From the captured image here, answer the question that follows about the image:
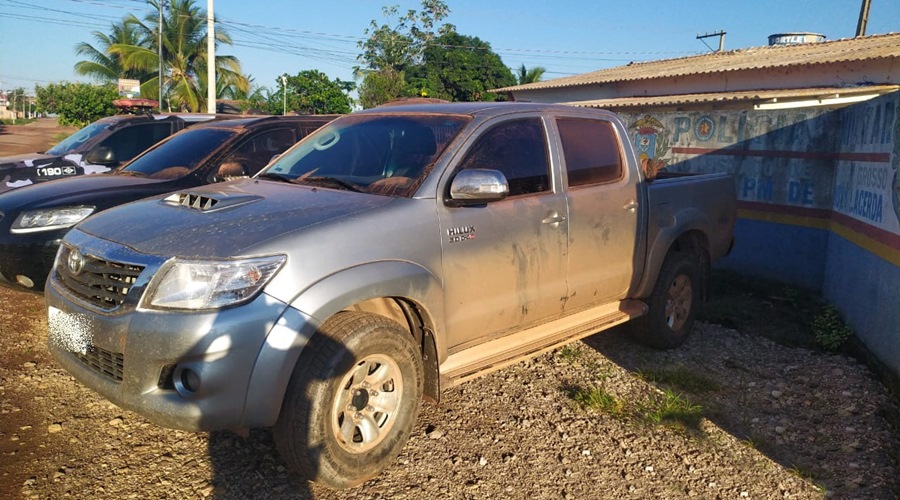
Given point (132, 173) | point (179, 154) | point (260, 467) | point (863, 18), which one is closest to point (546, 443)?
point (260, 467)

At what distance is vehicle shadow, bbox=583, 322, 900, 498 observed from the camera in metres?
3.71

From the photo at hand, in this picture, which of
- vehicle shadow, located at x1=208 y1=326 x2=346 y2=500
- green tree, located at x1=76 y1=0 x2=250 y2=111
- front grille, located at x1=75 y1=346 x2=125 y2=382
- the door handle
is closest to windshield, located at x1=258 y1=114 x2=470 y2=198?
the door handle

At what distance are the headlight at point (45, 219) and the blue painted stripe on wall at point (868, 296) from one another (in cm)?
611

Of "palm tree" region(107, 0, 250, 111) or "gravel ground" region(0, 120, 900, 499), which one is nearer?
"gravel ground" region(0, 120, 900, 499)

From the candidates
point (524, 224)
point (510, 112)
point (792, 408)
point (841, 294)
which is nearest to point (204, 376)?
point (524, 224)

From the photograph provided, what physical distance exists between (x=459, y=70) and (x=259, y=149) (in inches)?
1422

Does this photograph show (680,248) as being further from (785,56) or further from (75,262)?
(785,56)

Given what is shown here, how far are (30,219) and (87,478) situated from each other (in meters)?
2.64

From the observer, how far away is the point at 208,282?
2.83 meters

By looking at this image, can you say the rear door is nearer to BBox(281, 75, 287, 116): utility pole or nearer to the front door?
the front door

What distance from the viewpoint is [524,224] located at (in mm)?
3947

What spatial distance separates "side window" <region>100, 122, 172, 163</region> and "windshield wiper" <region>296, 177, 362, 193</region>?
5279mm

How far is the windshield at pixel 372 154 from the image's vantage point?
370 cm

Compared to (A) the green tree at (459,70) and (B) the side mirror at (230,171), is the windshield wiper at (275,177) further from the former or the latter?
(A) the green tree at (459,70)
